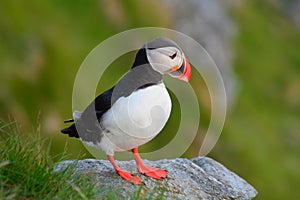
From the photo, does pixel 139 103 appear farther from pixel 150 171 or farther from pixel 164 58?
pixel 150 171

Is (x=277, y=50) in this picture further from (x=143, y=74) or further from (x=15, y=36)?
(x=143, y=74)

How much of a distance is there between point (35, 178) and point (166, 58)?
86.6 inches

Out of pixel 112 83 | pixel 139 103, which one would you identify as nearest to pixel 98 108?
pixel 139 103

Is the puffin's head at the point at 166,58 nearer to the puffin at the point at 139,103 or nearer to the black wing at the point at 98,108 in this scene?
the puffin at the point at 139,103

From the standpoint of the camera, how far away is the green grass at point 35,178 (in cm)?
771

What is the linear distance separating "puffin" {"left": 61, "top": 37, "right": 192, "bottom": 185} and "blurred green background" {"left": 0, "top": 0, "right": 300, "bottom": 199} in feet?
20.9

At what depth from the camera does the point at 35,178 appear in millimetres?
7945

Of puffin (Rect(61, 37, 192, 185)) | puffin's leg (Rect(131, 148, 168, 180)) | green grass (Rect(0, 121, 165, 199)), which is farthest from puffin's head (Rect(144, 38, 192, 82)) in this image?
green grass (Rect(0, 121, 165, 199))

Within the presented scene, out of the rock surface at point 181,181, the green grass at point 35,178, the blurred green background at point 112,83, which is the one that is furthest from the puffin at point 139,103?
the blurred green background at point 112,83

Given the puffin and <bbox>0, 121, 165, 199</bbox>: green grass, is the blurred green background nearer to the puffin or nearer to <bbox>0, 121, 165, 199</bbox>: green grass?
the puffin

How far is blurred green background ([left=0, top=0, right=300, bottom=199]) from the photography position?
1001 inches

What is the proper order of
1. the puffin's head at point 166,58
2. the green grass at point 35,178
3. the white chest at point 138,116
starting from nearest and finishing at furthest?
1. the green grass at point 35,178
2. the white chest at point 138,116
3. the puffin's head at point 166,58

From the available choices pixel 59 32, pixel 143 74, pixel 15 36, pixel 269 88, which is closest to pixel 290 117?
pixel 269 88

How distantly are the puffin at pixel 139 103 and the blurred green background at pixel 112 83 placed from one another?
6.38 metres
